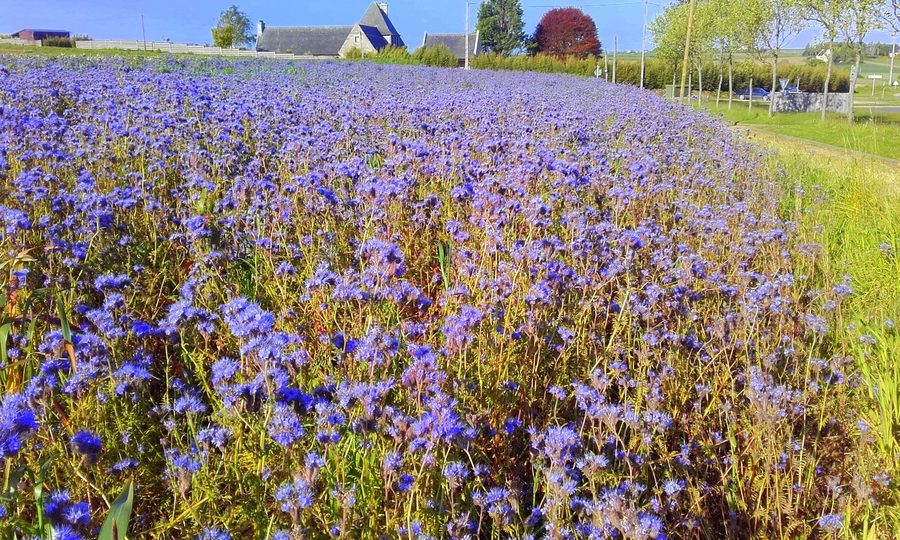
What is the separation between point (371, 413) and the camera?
1682mm

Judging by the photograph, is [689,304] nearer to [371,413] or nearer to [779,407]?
[779,407]

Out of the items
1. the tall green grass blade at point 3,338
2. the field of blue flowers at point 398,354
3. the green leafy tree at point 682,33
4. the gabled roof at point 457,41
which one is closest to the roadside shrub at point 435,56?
the green leafy tree at point 682,33

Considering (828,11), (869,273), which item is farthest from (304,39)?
(869,273)

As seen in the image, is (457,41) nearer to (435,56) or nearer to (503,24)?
(503,24)

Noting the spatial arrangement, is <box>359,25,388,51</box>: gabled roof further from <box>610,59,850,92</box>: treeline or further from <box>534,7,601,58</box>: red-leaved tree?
<box>610,59,850,92</box>: treeline

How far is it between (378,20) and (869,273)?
78158 mm

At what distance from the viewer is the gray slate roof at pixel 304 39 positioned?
68.6 meters

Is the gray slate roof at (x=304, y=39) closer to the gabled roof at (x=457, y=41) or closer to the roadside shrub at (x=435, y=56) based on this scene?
the gabled roof at (x=457, y=41)

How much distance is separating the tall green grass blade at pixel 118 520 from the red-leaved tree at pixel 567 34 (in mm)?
71398

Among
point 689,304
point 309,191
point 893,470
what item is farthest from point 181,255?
point 893,470

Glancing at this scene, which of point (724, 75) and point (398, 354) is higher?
point (724, 75)

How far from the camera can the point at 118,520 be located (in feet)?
4.11

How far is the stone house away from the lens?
67875 mm

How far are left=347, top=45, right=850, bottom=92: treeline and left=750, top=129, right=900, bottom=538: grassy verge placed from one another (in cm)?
2799
